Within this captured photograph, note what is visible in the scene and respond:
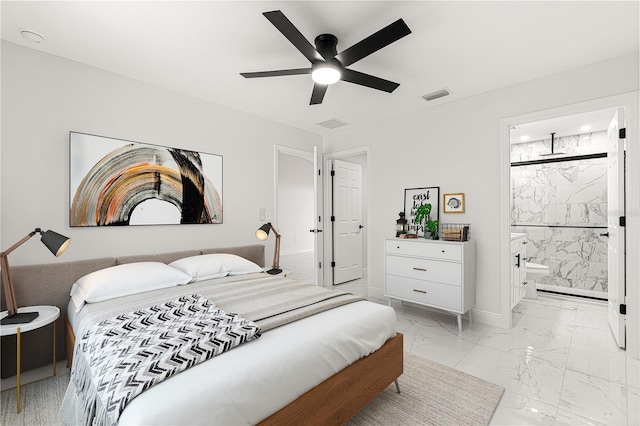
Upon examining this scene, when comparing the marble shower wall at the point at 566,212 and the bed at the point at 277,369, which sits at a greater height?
the marble shower wall at the point at 566,212

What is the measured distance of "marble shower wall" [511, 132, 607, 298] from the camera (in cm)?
421

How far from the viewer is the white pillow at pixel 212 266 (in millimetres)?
2695

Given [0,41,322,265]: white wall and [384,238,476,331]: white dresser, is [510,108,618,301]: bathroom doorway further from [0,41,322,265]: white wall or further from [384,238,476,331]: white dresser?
[0,41,322,265]: white wall

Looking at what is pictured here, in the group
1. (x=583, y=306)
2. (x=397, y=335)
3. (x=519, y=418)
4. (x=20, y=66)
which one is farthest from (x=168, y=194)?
(x=583, y=306)

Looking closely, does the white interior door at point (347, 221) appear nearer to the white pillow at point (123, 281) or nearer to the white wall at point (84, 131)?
the white wall at point (84, 131)

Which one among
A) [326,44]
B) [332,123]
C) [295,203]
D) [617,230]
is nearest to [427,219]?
[617,230]

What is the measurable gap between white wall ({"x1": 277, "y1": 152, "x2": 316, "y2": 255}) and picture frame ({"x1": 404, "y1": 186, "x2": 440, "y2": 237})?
2895 millimetres

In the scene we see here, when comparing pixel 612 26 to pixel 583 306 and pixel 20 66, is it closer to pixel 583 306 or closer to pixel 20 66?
pixel 583 306

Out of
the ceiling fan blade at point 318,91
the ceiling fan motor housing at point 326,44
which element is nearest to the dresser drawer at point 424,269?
the ceiling fan blade at point 318,91

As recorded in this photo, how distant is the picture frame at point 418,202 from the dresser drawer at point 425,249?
321mm

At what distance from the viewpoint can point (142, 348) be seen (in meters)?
1.28

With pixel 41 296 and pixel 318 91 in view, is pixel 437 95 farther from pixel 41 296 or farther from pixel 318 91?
pixel 41 296

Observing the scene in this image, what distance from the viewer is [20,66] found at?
2.25m

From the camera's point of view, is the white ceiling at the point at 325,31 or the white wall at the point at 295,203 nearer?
the white ceiling at the point at 325,31
